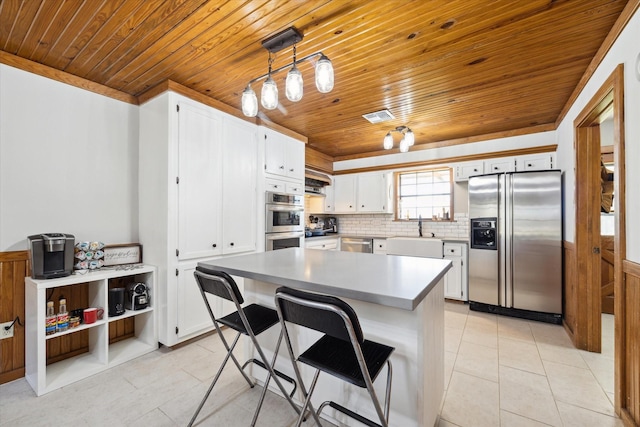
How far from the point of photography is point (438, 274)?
1.37 meters

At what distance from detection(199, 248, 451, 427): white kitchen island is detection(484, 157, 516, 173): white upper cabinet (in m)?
2.96

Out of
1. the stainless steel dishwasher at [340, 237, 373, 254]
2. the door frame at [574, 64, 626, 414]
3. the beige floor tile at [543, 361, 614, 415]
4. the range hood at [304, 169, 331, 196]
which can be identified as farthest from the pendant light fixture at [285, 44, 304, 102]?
the stainless steel dishwasher at [340, 237, 373, 254]

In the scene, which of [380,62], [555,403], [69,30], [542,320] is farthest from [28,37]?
[542,320]

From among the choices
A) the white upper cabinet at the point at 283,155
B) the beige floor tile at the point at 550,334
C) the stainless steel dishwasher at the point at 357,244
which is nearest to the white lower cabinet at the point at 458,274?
the beige floor tile at the point at 550,334

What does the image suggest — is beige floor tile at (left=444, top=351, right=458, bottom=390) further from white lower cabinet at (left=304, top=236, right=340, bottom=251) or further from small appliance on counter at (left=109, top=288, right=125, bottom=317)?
small appliance on counter at (left=109, top=288, right=125, bottom=317)

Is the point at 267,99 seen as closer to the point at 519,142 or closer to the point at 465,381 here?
the point at 465,381

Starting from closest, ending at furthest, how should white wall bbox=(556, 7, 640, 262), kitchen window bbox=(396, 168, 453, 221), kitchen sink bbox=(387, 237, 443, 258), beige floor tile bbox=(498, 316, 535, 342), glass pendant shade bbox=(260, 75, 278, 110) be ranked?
white wall bbox=(556, 7, 640, 262), glass pendant shade bbox=(260, 75, 278, 110), beige floor tile bbox=(498, 316, 535, 342), kitchen sink bbox=(387, 237, 443, 258), kitchen window bbox=(396, 168, 453, 221)

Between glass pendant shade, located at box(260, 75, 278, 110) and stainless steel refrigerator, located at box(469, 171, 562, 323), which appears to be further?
stainless steel refrigerator, located at box(469, 171, 562, 323)

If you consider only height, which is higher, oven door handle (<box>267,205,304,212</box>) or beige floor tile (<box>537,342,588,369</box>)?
oven door handle (<box>267,205,304,212</box>)

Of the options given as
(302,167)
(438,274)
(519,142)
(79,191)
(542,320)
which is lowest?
(542,320)

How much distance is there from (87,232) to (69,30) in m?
1.59

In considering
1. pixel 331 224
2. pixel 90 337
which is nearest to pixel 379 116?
pixel 331 224

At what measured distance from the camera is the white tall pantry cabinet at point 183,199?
2.49 meters

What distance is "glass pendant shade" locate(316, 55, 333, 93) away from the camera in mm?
1567
